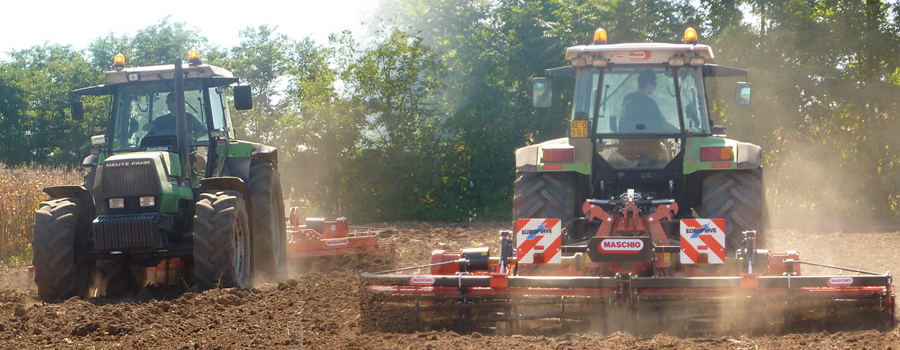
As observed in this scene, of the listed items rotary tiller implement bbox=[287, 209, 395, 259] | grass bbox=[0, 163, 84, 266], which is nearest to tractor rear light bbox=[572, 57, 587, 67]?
rotary tiller implement bbox=[287, 209, 395, 259]

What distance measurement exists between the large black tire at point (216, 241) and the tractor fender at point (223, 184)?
395 millimetres

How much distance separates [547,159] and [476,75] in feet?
53.0

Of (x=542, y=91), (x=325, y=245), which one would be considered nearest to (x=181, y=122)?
(x=325, y=245)

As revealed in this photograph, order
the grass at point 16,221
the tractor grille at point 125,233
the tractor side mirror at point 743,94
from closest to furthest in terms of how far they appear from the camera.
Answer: the tractor grille at point 125,233 → the tractor side mirror at point 743,94 → the grass at point 16,221

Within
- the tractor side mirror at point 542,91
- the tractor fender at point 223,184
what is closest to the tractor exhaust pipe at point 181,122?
the tractor fender at point 223,184

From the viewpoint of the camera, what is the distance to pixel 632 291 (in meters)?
6.18

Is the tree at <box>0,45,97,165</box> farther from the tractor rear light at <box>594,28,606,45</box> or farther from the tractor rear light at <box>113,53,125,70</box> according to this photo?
the tractor rear light at <box>594,28,606,45</box>

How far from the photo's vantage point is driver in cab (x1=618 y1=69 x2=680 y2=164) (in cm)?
809

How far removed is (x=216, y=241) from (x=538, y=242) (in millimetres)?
2829

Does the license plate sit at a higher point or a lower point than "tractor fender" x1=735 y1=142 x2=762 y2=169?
higher

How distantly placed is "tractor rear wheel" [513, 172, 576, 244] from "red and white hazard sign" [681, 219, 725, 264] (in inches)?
56.4

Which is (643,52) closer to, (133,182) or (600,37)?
(600,37)

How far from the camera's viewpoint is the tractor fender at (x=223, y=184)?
8.41 m

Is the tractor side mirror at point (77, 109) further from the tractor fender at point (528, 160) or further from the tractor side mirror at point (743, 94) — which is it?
the tractor side mirror at point (743, 94)
